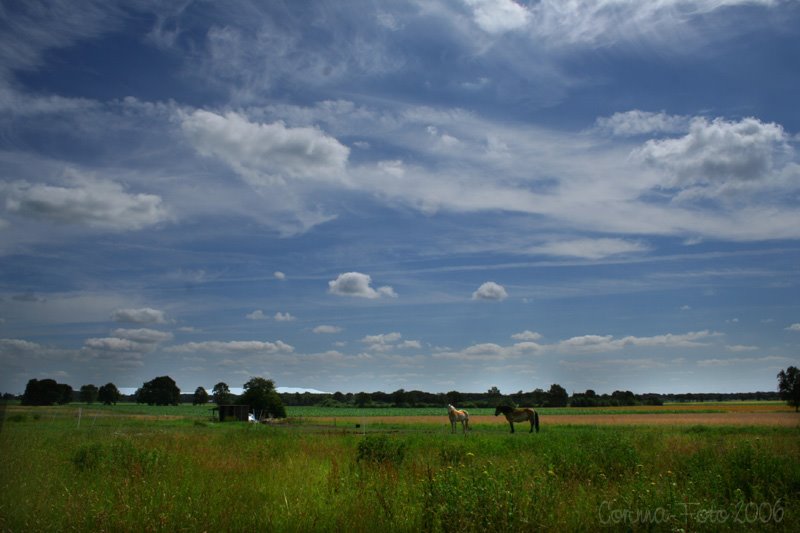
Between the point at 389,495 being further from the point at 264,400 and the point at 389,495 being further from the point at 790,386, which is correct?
the point at 790,386

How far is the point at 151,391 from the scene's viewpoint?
164125mm

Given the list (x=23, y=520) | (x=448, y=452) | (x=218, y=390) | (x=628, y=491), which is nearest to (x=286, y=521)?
(x=23, y=520)

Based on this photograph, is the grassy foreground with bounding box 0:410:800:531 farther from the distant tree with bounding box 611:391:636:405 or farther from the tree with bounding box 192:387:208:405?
the tree with bounding box 192:387:208:405

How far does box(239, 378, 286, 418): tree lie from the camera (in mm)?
74188

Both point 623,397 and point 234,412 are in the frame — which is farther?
point 623,397

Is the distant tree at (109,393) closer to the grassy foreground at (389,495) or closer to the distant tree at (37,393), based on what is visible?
the distant tree at (37,393)

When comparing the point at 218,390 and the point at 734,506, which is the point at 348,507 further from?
the point at 218,390

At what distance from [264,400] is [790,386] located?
86.4m

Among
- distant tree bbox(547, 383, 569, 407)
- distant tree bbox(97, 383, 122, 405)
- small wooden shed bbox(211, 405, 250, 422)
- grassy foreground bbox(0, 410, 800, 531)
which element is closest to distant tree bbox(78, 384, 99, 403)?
distant tree bbox(97, 383, 122, 405)

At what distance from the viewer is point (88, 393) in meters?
162

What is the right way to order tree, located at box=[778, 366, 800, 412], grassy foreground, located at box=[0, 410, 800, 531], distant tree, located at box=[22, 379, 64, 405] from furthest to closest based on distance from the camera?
→ 1. tree, located at box=[778, 366, 800, 412]
2. distant tree, located at box=[22, 379, 64, 405]
3. grassy foreground, located at box=[0, 410, 800, 531]

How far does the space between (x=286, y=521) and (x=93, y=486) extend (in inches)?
200

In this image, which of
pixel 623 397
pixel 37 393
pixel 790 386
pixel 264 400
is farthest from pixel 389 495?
pixel 623 397

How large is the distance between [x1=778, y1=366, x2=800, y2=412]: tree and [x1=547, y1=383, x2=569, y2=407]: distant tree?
5204 centimetres
